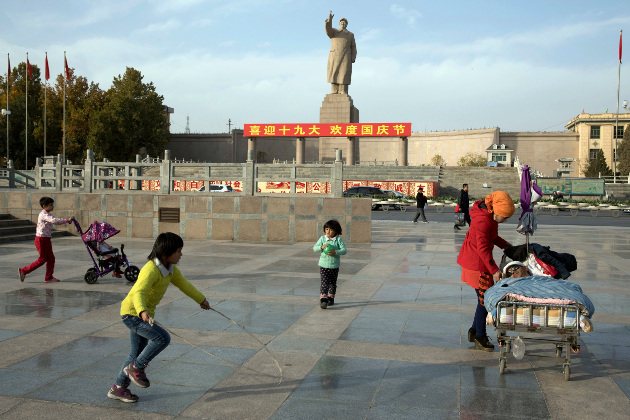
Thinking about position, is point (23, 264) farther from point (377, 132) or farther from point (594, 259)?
point (377, 132)

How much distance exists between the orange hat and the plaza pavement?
4.51ft

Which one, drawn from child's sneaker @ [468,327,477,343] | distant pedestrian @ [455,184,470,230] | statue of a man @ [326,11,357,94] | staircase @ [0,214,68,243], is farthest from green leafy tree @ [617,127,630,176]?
child's sneaker @ [468,327,477,343]

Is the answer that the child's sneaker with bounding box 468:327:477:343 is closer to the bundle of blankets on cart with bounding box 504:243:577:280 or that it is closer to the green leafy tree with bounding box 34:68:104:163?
the bundle of blankets on cart with bounding box 504:243:577:280

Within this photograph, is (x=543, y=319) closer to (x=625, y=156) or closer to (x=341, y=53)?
(x=341, y=53)

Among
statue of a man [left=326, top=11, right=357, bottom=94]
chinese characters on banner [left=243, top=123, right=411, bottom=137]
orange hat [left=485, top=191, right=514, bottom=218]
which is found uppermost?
statue of a man [left=326, top=11, right=357, bottom=94]

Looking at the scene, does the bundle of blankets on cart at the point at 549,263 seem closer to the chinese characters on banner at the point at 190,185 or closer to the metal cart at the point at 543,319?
the metal cart at the point at 543,319

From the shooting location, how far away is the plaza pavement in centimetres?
439

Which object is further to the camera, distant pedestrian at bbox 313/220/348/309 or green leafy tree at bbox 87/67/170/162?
green leafy tree at bbox 87/67/170/162

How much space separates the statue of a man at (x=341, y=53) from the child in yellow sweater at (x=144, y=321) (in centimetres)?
5047

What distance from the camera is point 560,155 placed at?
2847 inches

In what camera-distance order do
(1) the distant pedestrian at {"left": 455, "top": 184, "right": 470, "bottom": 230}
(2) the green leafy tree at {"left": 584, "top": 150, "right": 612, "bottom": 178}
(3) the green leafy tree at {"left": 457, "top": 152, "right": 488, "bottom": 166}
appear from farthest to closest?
(3) the green leafy tree at {"left": 457, "top": 152, "right": 488, "bottom": 166}, (2) the green leafy tree at {"left": 584, "top": 150, "right": 612, "bottom": 178}, (1) the distant pedestrian at {"left": 455, "top": 184, "right": 470, "bottom": 230}

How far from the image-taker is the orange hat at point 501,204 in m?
5.59

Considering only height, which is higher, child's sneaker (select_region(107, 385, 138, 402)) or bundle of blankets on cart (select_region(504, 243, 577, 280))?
bundle of blankets on cart (select_region(504, 243, 577, 280))

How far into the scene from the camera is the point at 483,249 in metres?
5.79
